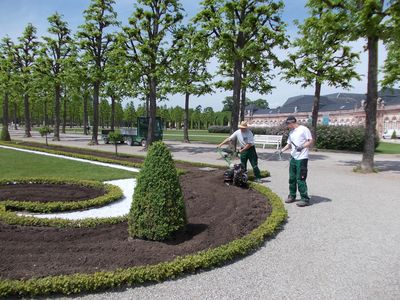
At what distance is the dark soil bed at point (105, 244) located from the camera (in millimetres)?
3816

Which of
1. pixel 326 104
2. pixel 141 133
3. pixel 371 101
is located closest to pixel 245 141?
pixel 371 101

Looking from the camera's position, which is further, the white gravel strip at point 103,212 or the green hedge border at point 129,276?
the white gravel strip at point 103,212

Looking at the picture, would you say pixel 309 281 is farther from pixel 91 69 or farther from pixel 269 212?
pixel 91 69

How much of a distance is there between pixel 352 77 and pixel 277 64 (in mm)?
6940

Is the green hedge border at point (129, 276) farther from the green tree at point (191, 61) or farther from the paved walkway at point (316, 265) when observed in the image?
the green tree at point (191, 61)

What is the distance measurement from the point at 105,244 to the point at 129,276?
1.21 metres

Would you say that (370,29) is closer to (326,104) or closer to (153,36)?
(153,36)

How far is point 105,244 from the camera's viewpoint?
4562 millimetres

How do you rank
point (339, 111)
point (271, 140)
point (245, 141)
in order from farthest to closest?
point (339, 111) → point (271, 140) → point (245, 141)

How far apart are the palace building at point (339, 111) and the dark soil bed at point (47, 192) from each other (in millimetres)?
51602

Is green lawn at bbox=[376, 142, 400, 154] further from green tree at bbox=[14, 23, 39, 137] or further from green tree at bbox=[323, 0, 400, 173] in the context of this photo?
green tree at bbox=[14, 23, 39, 137]

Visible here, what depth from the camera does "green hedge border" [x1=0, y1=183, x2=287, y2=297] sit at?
127 inches

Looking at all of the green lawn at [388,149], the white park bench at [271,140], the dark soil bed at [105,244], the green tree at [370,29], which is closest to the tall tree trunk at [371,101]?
the green tree at [370,29]

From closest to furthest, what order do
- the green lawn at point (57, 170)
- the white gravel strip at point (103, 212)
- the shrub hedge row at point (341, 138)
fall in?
the white gravel strip at point (103, 212) → the green lawn at point (57, 170) → the shrub hedge row at point (341, 138)
